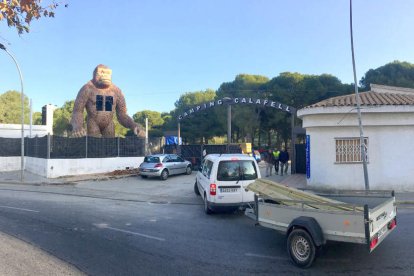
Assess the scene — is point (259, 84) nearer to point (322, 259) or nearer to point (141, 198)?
point (141, 198)

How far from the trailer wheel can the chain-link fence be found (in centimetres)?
1827

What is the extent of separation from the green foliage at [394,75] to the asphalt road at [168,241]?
108 ft

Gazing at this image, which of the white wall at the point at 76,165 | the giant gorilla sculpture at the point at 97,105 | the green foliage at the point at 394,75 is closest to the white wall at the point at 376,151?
the white wall at the point at 76,165

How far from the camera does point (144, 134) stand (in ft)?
85.7

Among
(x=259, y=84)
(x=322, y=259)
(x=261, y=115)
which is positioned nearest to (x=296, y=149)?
(x=322, y=259)

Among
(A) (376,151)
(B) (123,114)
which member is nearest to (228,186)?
(A) (376,151)

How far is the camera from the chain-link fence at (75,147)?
20.9m

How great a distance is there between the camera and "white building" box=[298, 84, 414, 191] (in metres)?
13.5

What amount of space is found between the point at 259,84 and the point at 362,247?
4529 cm

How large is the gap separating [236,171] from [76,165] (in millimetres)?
14520

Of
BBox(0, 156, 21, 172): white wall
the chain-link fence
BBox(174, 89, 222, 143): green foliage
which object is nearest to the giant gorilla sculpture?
the chain-link fence

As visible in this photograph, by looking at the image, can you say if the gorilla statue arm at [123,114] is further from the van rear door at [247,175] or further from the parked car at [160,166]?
the van rear door at [247,175]

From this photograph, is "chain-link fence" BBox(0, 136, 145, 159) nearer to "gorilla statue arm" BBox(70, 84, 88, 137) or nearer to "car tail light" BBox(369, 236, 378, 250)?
"gorilla statue arm" BBox(70, 84, 88, 137)

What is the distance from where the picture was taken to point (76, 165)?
70.0 ft
